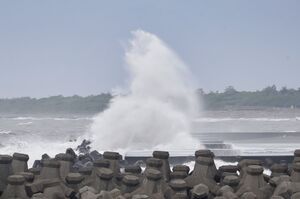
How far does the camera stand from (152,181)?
4684mm

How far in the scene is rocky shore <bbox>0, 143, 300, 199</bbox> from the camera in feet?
14.9

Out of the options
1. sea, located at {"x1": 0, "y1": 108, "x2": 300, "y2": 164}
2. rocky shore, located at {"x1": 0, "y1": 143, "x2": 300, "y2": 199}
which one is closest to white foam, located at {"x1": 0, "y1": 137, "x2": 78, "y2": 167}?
sea, located at {"x1": 0, "y1": 108, "x2": 300, "y2": 164}

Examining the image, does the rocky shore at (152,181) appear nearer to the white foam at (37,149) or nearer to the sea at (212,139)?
the sea at (212,139)

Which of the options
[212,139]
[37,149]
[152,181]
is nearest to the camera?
[152,181]

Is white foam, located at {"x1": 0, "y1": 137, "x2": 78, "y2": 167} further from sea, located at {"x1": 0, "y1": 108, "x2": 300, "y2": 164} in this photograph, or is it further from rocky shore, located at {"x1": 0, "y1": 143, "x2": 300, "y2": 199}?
rocky shore, located at {"x1": 0, "y1": 143, "x2": 300, "y2": 199}

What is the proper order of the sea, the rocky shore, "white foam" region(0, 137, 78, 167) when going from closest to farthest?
1. the rocky shore
2. the sea
3. "white foam" region(0, 137, 78, 167)

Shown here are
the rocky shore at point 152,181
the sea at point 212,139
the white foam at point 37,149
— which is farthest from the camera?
the white foam at point 37,149

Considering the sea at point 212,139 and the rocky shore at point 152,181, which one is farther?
the sea at point 212,139

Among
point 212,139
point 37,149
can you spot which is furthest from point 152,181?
point 212,139

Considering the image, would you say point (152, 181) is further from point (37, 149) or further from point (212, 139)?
point (212, 139)

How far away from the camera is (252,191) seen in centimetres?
464

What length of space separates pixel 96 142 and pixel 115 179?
19634 mm

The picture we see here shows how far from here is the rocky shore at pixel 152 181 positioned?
4.53 meters

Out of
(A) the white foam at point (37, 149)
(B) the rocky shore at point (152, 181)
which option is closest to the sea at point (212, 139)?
(A) the white foam at point (37, 149)
